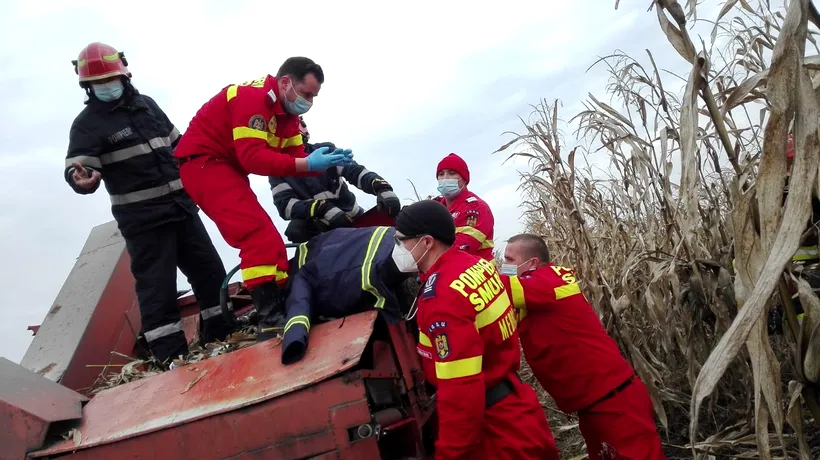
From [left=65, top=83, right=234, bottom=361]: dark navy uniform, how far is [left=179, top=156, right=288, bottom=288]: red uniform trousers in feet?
1.74

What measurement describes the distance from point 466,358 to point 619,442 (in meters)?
1.16

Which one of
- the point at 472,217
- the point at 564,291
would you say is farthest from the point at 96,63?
the point at 564,291

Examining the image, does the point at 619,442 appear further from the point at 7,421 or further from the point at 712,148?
the point at 7,421

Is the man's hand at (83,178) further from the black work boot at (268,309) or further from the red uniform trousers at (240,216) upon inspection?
the black work boot at (268,309)

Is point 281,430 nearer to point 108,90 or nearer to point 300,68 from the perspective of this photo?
point 300,68

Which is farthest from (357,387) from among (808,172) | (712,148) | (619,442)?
(712,148)

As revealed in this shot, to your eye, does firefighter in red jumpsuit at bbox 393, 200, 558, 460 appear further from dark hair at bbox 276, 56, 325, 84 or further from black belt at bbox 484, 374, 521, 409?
dark hair at bbox 276, 56, 325, 84

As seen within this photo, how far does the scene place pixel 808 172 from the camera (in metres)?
1.48

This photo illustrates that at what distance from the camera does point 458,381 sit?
204cm

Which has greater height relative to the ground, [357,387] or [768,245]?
[768,245]

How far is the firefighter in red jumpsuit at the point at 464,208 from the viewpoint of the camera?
163 inches

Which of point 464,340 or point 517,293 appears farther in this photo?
point 517,293

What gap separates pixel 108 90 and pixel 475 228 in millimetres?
2380

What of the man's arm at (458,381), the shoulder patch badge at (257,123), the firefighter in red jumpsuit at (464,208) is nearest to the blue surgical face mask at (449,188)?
the firefighter in red jumpsuit at (464,208)
